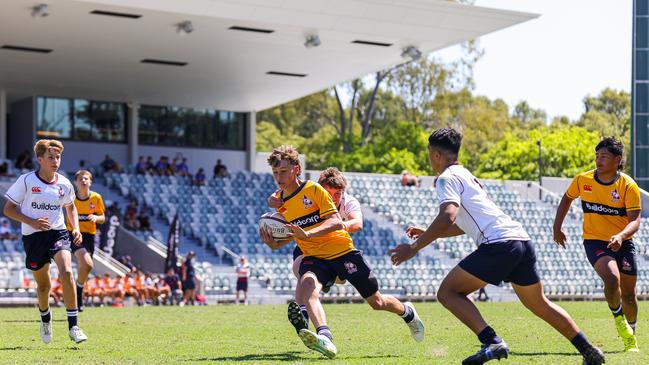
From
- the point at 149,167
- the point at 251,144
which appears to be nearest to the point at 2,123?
the point at 149,167

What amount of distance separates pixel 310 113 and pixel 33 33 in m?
44.0

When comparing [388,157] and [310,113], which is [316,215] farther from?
[310,113]

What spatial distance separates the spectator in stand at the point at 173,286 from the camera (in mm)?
27641

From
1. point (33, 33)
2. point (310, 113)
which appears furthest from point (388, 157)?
point (33, 33)

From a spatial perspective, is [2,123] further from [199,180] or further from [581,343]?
[581,343]

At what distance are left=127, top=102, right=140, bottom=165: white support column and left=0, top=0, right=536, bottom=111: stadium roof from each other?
7.56 feet

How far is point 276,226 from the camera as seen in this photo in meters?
9.79

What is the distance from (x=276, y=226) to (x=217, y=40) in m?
22.6

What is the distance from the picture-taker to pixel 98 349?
11156 millimetres

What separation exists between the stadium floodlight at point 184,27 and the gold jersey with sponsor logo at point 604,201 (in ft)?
62.3

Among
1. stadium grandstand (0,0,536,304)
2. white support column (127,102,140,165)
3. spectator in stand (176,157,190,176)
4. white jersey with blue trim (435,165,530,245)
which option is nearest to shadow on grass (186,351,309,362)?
white jersey with blue trim (435,165,530,245)

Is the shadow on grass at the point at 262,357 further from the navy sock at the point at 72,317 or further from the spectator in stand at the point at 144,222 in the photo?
the spectator in stand at the point at 144,222

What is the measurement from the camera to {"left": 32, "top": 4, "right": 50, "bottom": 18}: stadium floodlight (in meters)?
27.0

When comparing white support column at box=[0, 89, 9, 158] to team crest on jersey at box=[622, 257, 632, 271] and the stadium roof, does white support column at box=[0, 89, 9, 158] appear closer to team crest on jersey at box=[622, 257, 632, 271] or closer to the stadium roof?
the stadium roof
